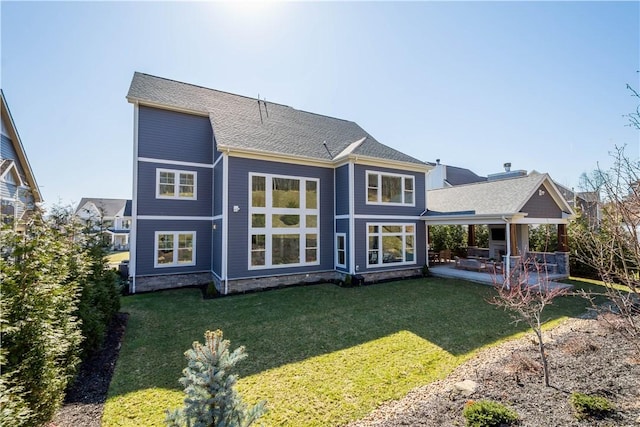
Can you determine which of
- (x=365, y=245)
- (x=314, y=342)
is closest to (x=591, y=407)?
(x=314, y=342)

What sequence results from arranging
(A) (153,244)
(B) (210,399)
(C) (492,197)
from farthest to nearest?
(C) (492,197) < (A) (153,244) < (B) (210,399)

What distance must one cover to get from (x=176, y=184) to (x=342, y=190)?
25.6 feet

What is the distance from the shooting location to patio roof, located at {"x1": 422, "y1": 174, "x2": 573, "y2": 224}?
12.3 meters

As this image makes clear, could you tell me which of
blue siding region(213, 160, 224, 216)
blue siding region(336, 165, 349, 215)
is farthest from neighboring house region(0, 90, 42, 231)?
blue siding region(336, 165, 349, 215)

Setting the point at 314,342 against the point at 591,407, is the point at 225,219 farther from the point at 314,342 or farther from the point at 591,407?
the point at 591,407

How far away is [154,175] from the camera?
1253cm

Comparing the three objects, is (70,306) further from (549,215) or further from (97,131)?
(549,215)

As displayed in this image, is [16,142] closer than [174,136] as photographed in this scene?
Yes

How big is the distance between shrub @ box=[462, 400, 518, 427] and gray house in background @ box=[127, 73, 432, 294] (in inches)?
351

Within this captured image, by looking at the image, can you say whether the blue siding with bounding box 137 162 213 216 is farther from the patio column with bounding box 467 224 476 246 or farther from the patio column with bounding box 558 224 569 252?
the patio column with bounding box 558 224 569 252

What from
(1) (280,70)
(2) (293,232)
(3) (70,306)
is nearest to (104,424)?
(3) (70,306)

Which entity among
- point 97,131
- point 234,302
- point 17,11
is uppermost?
point 17,11

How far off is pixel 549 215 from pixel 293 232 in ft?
41.2

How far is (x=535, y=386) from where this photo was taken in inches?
169
